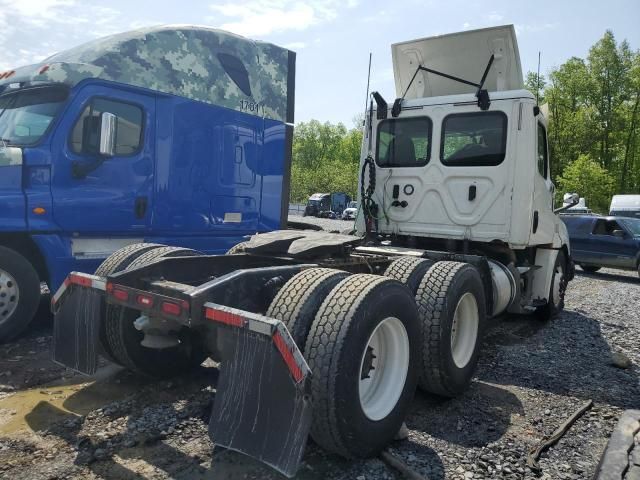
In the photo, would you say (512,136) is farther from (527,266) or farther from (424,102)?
(527,266)

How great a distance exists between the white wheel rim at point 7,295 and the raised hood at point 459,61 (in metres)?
5.17

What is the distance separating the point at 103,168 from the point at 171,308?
3.35 m

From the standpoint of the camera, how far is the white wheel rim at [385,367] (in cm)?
311

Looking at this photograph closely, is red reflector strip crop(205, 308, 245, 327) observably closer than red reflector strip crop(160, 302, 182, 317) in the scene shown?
Yes

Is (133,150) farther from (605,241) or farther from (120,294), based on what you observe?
(605,241)

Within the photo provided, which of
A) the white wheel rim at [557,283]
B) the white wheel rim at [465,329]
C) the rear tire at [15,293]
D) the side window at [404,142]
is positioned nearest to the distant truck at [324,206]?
the white wheel rim at [557,283]

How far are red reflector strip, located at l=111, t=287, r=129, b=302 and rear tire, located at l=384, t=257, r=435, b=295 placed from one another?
2.06 meters

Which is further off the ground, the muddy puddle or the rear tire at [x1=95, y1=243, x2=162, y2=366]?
the rear tire at [x1=95, y1=243, x2=162, y2=366]

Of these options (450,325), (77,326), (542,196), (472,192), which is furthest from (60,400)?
(542,196)

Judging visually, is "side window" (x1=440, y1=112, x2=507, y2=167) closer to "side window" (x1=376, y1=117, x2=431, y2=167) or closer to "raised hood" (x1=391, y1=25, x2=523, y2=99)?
"side window" (x1=376, y1=117, x2=431, y2=167)

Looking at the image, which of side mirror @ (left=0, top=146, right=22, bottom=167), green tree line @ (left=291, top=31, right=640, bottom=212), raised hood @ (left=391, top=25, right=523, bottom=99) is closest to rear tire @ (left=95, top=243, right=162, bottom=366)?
side mirror @ (left=0, top=146, right=22, bottom=167)

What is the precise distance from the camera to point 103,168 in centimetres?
558

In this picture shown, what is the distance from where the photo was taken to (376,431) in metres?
2.90

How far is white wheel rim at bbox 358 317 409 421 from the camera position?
311 cm
